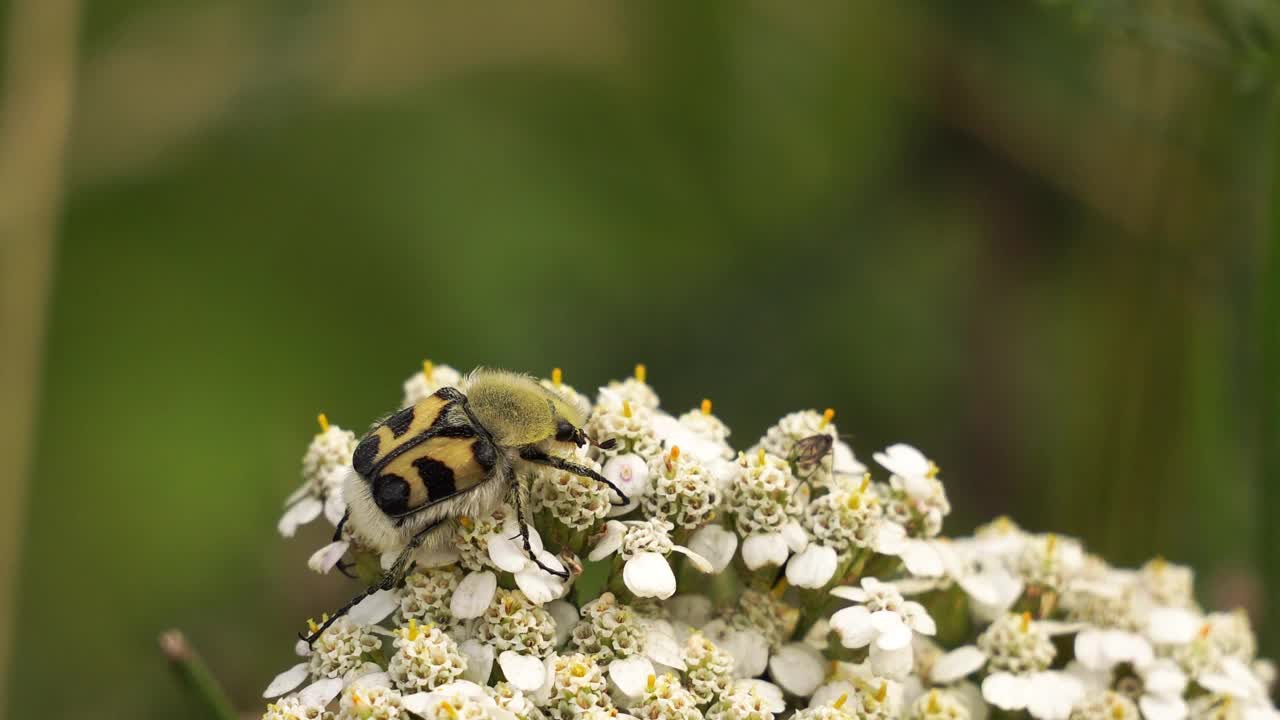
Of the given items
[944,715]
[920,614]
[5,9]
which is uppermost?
[5,9]

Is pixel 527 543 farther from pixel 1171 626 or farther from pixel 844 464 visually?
pixel 1171 626

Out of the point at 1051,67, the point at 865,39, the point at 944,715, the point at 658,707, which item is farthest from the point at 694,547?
the point at 865,39

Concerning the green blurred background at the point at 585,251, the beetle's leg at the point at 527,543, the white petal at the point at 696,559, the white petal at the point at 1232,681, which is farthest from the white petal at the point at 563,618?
the green blurred background at the point at 585,251

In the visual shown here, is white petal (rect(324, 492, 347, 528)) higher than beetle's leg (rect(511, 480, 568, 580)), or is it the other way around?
white petal (rect(324, 492, 347, 528))

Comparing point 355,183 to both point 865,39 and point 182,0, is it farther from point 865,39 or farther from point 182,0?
point 865,39

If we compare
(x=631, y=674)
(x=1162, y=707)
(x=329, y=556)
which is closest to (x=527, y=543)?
(x=631, y=674)

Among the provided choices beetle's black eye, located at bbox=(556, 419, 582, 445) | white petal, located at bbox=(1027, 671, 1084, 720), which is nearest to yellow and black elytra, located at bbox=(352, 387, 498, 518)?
beetle's black eye, located at bbox=(556, 419, 582, 445)

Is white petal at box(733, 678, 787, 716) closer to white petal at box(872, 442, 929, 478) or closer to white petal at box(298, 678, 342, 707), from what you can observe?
white petal at box(872, 442, 929, 478)
